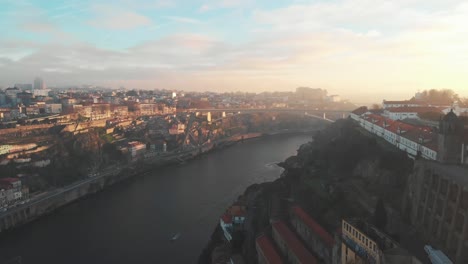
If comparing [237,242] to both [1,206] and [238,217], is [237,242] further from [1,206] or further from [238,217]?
[1,206]

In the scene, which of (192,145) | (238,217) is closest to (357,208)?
(238,217)

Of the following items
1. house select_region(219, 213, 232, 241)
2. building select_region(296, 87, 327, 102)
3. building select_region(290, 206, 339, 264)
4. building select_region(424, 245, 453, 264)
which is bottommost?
house select_region(219, 213, 232, 241)

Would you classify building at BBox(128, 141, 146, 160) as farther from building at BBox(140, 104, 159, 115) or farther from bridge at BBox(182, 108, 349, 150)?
building at BBox(140, 104, 159, 115)

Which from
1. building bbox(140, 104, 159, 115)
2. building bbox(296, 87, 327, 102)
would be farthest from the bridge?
building bbox(296, 87, 327, 102)

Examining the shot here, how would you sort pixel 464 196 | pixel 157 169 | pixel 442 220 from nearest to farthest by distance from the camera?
pixel 464 196 < pixel 442 220 < pixel 157 169

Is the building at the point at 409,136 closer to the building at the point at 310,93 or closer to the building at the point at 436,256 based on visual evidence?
the building at the point at 436,256

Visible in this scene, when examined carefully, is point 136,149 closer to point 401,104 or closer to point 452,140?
point 401,104
